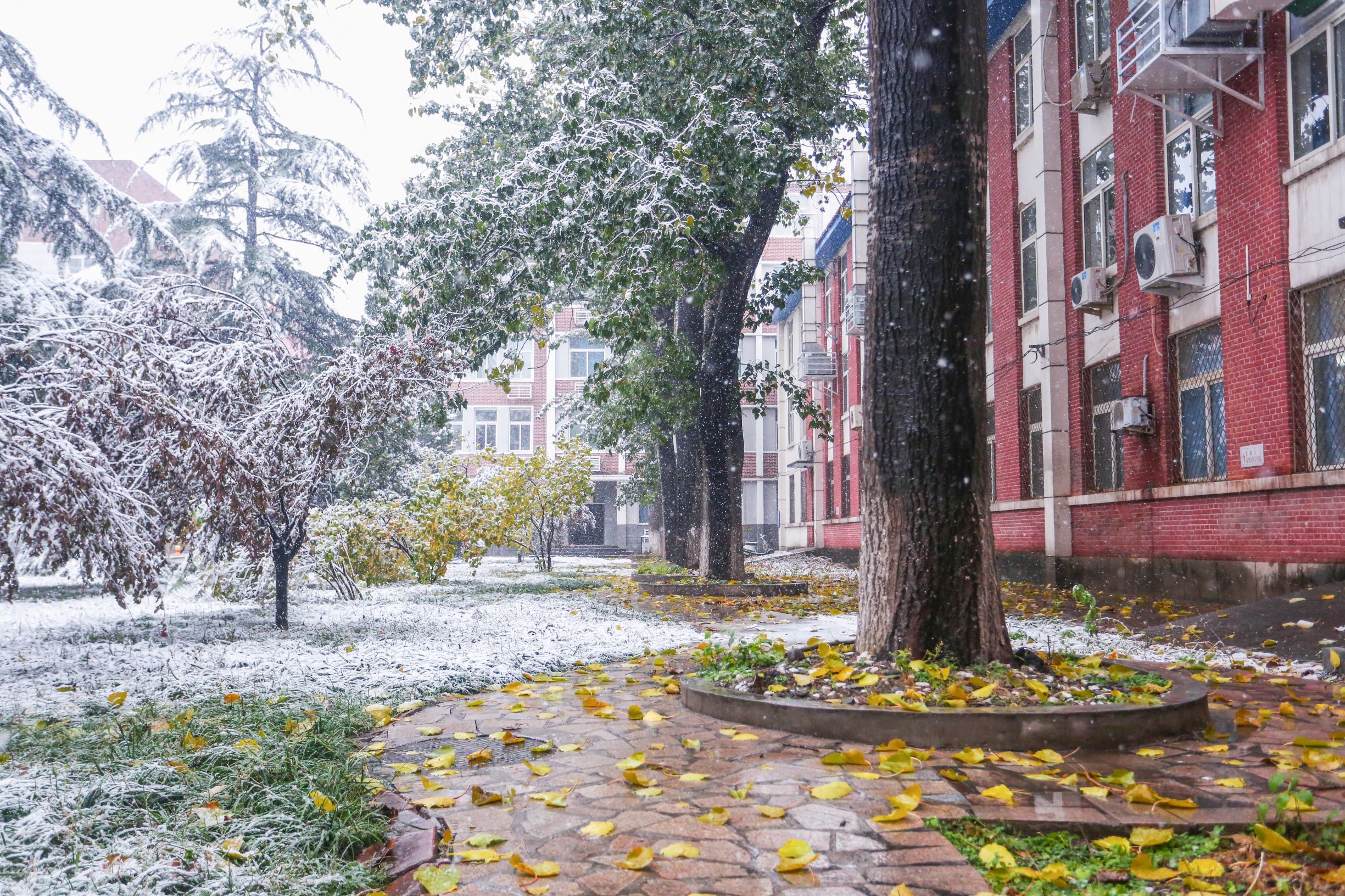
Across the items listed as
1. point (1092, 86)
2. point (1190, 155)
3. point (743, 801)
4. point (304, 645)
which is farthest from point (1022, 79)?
point (743, 801)

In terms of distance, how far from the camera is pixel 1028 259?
1611 centimetres

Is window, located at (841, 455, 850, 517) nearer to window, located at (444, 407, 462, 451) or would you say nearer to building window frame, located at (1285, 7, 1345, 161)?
window, located at (444, 407, 462, 451)

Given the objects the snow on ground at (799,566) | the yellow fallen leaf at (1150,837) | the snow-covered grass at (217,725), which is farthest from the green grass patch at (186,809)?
the snow on ground at (799,566)

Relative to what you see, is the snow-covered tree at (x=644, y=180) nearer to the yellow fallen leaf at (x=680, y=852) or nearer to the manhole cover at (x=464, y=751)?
the manhole cover at (x=464, y=751)

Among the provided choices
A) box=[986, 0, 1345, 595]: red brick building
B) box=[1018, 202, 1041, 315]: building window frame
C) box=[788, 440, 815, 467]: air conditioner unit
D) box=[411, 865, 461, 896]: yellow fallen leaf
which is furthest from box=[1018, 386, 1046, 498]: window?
box=[788, 440, 815, 467]: air conditioner unit

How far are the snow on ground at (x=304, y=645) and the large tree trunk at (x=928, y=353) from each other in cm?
277

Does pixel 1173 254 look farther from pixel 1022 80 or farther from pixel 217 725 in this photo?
pixel 217 725

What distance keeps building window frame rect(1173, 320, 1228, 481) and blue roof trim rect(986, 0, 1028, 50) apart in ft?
21.6

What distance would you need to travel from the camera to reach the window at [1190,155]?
11.1m

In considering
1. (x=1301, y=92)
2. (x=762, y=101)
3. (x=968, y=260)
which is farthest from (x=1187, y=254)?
(x=968, y=260)

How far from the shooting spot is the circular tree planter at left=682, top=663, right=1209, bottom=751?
4.01 meters

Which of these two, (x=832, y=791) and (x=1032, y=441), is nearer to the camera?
(x=832, y=791)

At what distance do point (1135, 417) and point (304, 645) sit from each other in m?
9.69

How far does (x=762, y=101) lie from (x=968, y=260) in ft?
A: 23.7
